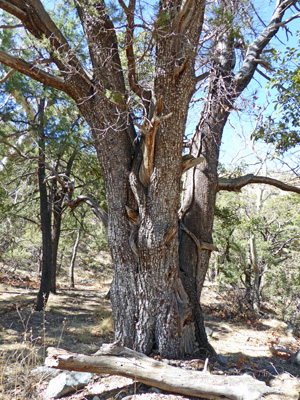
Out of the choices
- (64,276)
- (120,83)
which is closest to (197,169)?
(120,83)

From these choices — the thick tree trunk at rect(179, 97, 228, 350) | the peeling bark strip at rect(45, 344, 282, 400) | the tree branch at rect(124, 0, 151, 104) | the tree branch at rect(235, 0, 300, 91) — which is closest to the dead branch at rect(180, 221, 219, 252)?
the thick tree trunk at rect(179, 97, 228, 350)

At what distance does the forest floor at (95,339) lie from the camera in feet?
10.2

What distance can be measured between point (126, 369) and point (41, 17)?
3.95 metres

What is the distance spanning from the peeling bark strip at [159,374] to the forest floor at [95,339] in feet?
0.53

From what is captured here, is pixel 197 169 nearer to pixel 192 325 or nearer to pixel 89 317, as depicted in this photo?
pixel 192 325

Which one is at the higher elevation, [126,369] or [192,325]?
[192,325]

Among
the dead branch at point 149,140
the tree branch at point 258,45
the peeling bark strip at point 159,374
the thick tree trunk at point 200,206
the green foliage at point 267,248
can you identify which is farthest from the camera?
the green foliage at point 267,248

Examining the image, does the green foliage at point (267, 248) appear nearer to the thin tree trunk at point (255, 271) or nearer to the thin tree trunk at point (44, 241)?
the thin tree trunk at point (255, 271)

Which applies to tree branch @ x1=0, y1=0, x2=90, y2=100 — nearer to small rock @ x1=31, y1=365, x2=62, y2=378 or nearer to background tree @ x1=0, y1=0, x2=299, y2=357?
background tree @ x1=0, y1=0, x2=299, y2=357

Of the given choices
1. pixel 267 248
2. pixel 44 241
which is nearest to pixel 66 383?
pixel 44 241

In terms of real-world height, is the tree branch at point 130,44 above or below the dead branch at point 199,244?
above

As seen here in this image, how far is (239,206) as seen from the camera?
10.5 metres

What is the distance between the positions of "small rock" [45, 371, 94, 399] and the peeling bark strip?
38 cm

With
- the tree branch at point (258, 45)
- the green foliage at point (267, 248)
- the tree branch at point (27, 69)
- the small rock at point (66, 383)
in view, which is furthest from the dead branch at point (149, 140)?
the green foliage at point (267, 248)
